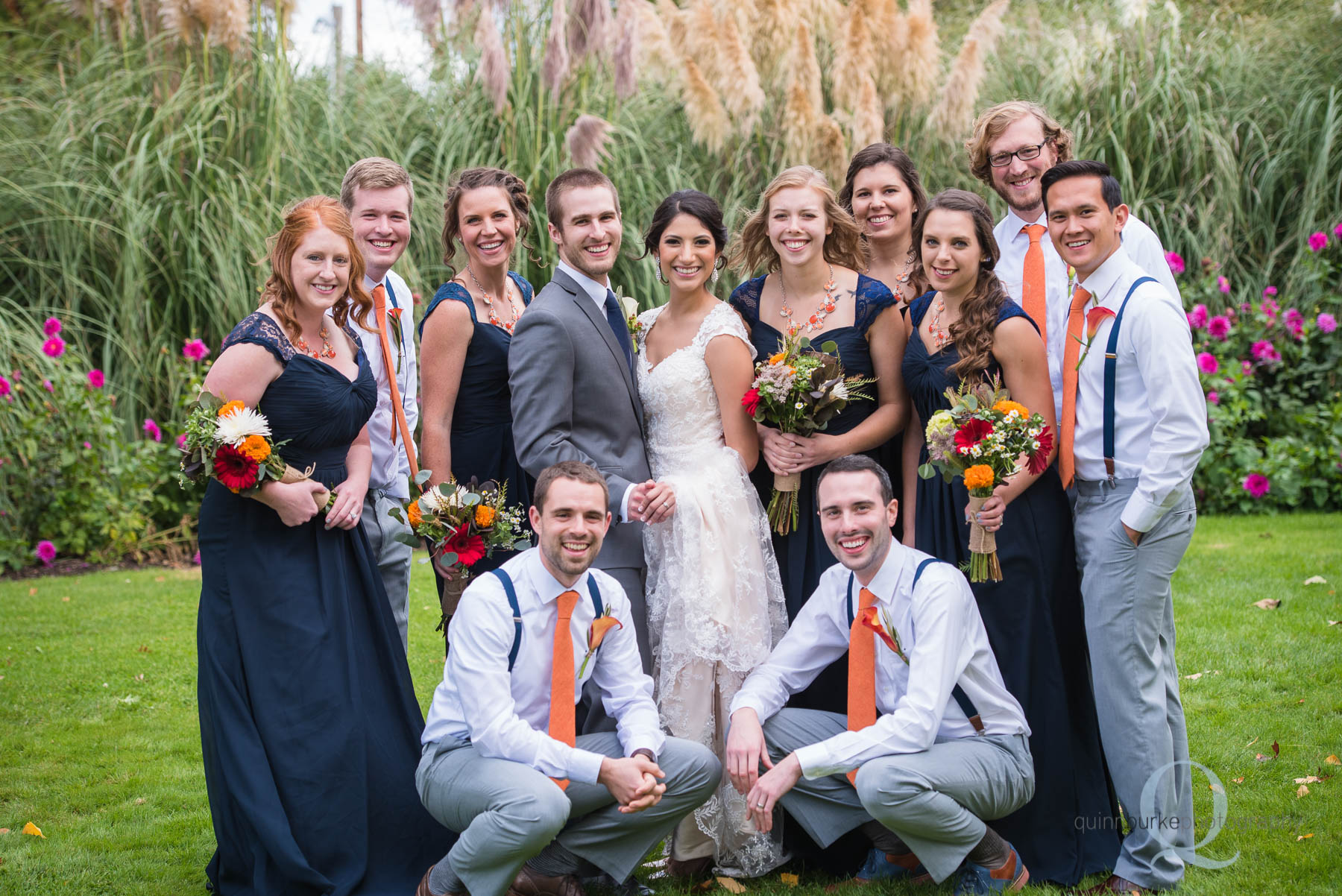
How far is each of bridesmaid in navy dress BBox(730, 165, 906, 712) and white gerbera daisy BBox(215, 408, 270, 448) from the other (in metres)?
1.68

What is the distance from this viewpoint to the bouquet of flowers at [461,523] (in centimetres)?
373

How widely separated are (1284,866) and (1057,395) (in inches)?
65.9

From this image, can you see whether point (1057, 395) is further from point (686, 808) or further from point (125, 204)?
point (125, 204)

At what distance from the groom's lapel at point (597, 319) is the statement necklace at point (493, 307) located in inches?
17.4

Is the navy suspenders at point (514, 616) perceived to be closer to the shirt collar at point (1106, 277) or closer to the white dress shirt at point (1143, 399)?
the white dress shirt at point (1143, 399)

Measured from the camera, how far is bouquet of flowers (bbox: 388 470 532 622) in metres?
3.73

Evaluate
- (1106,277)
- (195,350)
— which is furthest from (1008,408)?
(195,350)

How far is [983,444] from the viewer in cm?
349

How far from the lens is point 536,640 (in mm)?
3570

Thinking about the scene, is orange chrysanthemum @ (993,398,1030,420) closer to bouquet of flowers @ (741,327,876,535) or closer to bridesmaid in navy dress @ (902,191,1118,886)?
bridesmaid in navy dress @ (902,191,1118,886)

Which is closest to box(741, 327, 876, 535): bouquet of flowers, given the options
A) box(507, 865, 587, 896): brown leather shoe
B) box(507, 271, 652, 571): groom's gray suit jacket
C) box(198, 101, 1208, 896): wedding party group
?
box(198, 101, 1208, 896): wedding party group

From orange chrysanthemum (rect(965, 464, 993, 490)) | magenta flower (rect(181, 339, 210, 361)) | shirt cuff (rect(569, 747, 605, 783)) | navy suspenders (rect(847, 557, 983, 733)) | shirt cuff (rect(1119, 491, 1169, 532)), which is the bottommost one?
shirt cuff (rect(569, 747, 605, 783))

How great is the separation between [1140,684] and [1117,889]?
64cm

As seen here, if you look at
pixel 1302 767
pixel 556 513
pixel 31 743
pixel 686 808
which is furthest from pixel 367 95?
pixel 1302 767
